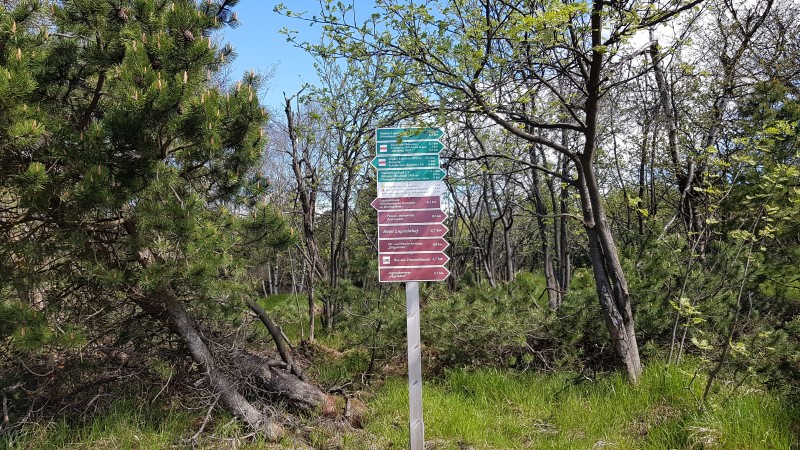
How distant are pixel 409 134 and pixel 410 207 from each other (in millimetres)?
510

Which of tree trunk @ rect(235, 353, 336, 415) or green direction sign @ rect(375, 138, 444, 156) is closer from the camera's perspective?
green direction sign @ rect(375, 138, 444, 156)

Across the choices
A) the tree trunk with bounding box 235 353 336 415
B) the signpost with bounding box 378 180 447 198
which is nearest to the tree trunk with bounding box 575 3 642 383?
the signpost with bounding box 378 180 447 198

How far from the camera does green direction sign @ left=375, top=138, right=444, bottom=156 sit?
11.7 ft

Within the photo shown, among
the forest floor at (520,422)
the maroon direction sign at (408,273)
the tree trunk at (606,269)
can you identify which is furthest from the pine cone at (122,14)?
the tree trunk at (606,269)

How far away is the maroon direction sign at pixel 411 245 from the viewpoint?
3.44 m

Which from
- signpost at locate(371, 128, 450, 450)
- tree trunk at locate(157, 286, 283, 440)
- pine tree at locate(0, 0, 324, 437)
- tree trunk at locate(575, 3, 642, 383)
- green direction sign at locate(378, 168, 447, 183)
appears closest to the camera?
pine tree at locate(0, 0, 324, 437)

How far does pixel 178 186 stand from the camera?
12.6 feet

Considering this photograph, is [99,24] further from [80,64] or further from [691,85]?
[691,85]

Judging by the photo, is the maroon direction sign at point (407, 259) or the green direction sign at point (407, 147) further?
the green direction sign at point (407, 147)

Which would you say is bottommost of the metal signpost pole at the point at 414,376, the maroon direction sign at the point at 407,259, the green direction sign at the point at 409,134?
the metal signpost pole at the point at 414,376

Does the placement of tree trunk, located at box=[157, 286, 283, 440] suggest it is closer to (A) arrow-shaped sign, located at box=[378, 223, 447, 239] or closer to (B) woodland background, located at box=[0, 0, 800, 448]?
(B) woodland background, located at box=[0, 0, 800, 448]

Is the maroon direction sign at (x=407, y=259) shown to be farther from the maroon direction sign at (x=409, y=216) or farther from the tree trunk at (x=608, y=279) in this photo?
the tree trunk at (x=608, y=279)

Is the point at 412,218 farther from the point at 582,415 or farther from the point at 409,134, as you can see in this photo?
the point at 582,415

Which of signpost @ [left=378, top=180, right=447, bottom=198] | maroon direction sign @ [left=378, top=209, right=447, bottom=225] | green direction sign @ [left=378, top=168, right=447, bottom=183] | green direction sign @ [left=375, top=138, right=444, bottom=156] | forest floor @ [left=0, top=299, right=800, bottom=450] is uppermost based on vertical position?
green direction sign @ [left=375, top=138, right=444, bottom=156]
